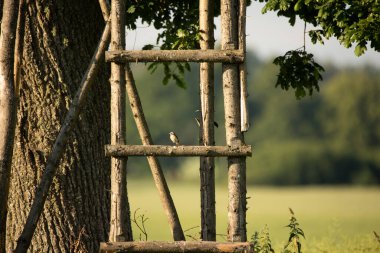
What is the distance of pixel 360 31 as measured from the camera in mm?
10141

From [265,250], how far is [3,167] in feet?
11.4

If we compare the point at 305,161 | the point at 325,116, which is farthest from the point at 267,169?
the point at 325,116

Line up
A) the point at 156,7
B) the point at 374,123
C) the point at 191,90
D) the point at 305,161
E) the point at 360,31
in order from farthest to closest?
the point at 191,90 < the point at 374,123 < the point at 305,161 < the point at 156,7 < the point at 360,31

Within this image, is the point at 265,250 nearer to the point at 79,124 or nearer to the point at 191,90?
the point at 79,124

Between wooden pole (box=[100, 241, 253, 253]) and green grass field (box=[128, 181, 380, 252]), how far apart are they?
7.14 metres

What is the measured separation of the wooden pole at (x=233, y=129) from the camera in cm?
845

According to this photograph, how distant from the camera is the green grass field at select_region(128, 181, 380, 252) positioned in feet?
121

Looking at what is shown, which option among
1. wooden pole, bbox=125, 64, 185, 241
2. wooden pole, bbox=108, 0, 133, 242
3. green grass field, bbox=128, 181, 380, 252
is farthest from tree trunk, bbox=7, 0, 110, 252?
green grass field, bbox=128, 181, 380, 252

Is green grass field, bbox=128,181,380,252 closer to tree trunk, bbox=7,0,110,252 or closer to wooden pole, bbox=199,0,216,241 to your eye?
tree trunk, bbox=7,0,110,252

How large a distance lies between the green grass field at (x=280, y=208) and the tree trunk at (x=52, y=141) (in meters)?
6.29

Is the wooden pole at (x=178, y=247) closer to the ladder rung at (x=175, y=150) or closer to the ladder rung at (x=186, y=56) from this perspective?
the ladder rung at (x=175, y=150)

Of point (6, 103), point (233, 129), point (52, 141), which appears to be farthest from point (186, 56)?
point (52, 141)

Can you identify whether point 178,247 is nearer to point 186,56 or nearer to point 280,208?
point 186,56

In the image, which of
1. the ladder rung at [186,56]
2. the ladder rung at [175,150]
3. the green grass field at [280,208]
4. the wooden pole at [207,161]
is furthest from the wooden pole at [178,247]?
the green grass field at [280,208]
